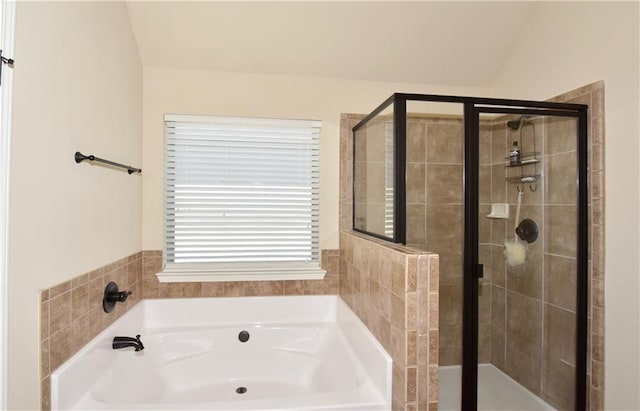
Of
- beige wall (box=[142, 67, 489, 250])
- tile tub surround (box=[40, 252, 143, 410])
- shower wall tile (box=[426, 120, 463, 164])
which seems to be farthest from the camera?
beige wall (box=[142, 67, 489, 250])

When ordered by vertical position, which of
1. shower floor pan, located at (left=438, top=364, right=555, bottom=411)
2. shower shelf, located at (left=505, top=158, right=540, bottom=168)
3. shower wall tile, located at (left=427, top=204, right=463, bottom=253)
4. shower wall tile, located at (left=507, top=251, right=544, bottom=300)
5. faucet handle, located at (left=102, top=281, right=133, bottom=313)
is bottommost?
shower floor pan, located at (left=438, top=364, right=555, bottom=411)

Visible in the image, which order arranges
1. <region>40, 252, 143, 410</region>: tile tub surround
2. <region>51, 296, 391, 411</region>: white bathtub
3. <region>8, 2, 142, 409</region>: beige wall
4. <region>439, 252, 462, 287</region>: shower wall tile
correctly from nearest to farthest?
<region>8, 2, 142, 409</region>: beige wall → <region>40, 252, 143, 410</region>: tile tub surround → <region>51, 296, 391, 411</region>: white bathtub → <region>439, 252, 462, 287</region>: shower wall tile

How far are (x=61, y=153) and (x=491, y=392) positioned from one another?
2.31 metres

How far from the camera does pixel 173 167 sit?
2543mm

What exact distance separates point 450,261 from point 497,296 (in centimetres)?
29

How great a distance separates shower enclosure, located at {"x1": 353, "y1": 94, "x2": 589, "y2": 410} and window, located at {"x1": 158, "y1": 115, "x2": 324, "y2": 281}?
2.44 feet

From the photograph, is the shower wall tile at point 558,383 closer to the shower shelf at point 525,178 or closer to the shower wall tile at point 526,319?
the shower wall tile at point 526,319

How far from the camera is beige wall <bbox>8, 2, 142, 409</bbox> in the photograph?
126cm

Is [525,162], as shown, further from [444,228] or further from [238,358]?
[238,358]

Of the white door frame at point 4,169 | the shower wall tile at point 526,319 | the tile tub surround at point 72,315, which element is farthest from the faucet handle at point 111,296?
the shower wall tile at point 526,319

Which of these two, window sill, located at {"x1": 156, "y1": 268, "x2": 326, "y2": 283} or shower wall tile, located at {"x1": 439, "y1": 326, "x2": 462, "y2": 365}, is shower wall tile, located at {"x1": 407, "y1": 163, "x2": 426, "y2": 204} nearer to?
shower wall tile, located at {"x1": 439, "y1": 326, "x2": 462, "y2": 365}

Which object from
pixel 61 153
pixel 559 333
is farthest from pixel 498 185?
pixel 61 153

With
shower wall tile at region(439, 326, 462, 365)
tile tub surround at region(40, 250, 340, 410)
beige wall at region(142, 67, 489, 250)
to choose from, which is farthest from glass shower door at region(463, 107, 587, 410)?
tile tub surround at region(40, 250, 340, 410)

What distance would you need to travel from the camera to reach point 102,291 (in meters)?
1.91
